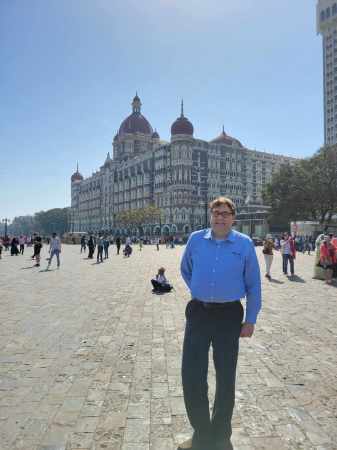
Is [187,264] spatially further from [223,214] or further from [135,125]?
[135,125]

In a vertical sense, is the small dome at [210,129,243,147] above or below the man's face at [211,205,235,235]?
above

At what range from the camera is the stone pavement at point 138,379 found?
319 cm

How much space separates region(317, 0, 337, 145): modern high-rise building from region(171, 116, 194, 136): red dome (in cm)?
3843

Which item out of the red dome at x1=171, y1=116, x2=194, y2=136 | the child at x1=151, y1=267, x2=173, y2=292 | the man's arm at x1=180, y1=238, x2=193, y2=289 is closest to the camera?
the man's arm at x1=180, y1=238, x2=193, y2=289

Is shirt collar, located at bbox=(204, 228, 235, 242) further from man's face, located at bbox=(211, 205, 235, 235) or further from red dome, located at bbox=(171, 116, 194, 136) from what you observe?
red dome, located at bbox=(171, 116, 194, 136)

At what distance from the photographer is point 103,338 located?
6254 mm

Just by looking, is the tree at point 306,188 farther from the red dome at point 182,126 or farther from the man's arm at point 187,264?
the man's arm at point 187,264

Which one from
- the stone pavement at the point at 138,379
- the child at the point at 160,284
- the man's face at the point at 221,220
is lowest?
the stone pavement at the point at 138,379

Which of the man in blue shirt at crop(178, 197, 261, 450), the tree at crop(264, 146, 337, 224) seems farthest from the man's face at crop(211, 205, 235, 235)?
the tree at crop(264, 146, 337, 224)

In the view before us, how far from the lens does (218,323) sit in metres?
3.01

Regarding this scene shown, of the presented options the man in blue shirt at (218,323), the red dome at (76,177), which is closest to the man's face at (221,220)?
the man in blue shirt at (218,323)

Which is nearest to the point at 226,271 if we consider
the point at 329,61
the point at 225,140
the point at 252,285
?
the point at 252,285

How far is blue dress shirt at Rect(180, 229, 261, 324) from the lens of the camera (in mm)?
3020

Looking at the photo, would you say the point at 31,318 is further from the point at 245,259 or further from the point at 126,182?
the point at 126,182
